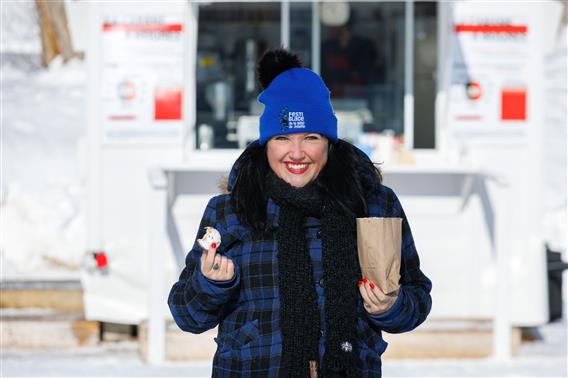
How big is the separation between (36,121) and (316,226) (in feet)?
32.2

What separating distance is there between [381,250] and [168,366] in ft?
14.3

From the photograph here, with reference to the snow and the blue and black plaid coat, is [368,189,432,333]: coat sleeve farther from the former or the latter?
the snow

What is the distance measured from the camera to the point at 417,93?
7680 millimetres

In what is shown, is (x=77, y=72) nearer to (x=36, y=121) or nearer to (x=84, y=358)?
(x=36, y=121)

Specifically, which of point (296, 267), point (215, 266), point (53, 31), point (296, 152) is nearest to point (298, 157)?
point (296, 152)

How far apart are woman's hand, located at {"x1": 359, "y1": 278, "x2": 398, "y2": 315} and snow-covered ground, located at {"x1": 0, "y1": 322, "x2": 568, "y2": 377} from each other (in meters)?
3.97

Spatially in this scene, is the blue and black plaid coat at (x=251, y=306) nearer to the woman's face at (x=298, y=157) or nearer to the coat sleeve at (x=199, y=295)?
the coat sleeve at (x=199, y=295)

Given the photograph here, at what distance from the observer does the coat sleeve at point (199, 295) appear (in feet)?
9.68

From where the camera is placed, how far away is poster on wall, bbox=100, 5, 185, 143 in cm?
730

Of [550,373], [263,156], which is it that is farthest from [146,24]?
[263,156]

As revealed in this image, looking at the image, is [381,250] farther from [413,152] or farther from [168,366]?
[413,152]

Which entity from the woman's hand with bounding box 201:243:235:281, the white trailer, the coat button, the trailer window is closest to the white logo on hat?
the woman's hand with bounding box 201:243:235:281

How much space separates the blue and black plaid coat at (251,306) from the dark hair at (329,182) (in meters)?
0.04

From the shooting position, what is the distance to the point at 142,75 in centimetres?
735
